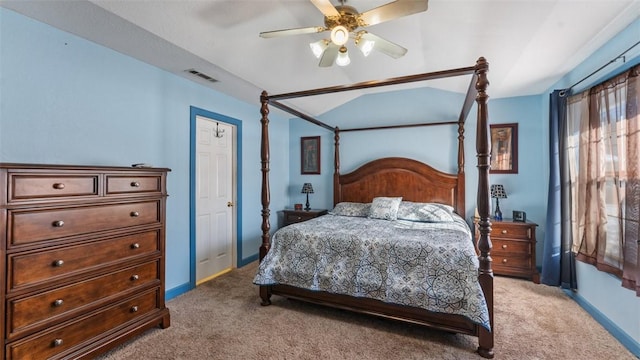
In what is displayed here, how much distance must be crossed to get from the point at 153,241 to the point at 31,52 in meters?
1.63

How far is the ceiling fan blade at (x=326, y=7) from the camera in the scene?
1.82m

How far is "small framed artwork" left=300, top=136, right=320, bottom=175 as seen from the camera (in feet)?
16.3

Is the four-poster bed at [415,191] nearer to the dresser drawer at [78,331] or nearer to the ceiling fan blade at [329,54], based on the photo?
the ceiling fan blade at [329,54]

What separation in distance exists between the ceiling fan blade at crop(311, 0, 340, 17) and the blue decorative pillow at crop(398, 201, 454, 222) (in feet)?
8.55

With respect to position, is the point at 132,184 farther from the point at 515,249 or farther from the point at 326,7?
the point at 515,249

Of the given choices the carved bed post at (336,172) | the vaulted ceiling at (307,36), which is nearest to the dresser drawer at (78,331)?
the vaulted ceiling at (307,36)

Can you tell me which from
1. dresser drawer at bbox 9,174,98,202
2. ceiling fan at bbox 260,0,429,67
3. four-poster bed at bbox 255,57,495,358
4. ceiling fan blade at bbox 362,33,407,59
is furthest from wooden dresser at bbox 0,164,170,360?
ceiling fan blade at bbox 362,33,407,59

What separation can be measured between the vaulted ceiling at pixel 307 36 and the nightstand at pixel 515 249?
1.79 m

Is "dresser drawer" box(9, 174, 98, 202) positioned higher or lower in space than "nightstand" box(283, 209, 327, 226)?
higher

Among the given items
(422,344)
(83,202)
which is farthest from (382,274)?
(83,202)

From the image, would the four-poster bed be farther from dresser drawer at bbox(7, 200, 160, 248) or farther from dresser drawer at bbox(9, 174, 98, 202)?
dresser drawer at bbox(9, 174, 98, 202)

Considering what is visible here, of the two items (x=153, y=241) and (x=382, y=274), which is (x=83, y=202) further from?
(x=382, y=274)

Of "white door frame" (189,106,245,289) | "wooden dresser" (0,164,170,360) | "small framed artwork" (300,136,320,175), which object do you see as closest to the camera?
"wooden dresser" (0,164,170,360)

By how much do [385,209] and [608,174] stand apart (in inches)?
85.1
